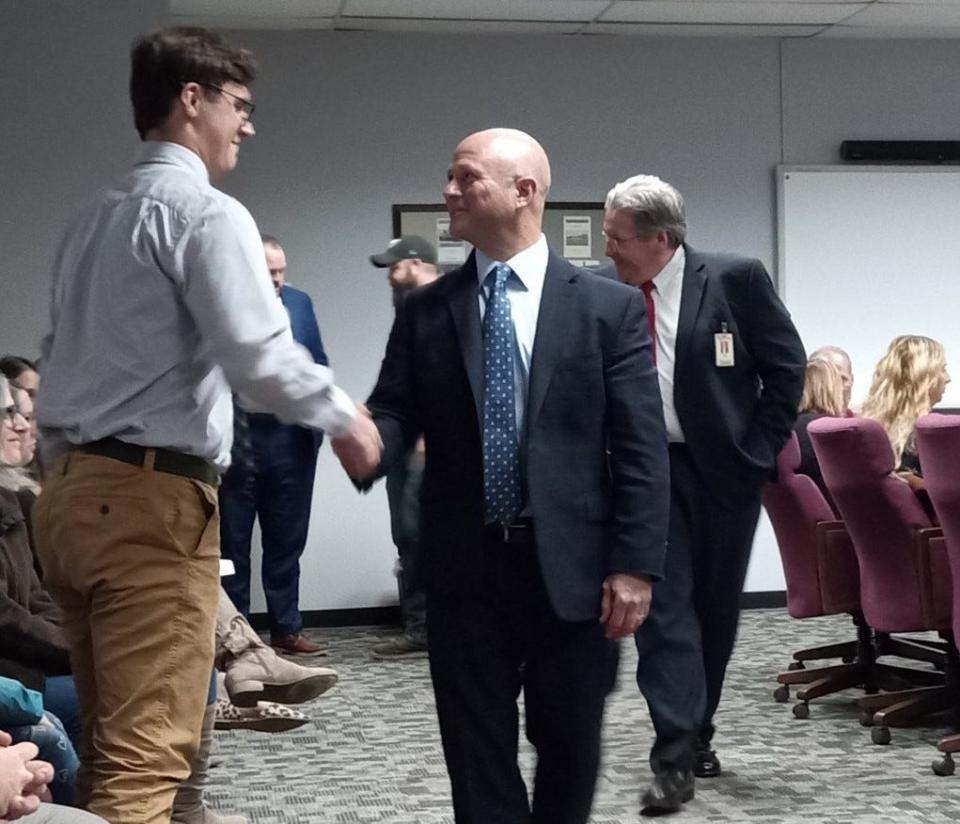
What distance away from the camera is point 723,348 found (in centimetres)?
407

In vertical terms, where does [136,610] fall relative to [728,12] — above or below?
below

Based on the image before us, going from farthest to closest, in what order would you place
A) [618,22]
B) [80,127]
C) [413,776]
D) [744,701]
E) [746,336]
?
[618,22], [80,127], [744,701], [413,776], [746,336]

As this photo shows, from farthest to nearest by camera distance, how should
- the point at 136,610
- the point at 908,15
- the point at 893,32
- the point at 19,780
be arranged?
1. the point at 893,32
2. the point at 908,15
3. the point at 136,610
4. the point at 19,780

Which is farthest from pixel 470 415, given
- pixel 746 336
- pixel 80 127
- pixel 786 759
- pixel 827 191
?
pixel 827 191

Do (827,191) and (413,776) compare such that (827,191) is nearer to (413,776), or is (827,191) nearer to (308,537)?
(308,537)

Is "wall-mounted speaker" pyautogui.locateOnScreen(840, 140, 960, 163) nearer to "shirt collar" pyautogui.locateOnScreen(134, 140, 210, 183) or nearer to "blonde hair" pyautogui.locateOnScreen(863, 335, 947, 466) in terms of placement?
"blonde hair" pyautogui.locateOnScreen(863, 335, 947, 466)

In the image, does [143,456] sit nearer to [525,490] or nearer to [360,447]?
[360,447]

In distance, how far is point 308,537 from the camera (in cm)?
783

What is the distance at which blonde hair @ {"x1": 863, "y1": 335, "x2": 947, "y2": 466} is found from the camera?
18.4 ft

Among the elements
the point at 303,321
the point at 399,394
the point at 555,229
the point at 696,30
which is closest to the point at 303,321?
the point at 303,321

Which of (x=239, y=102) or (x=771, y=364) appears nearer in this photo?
(x=239, y=102)

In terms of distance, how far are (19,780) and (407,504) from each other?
5.04m

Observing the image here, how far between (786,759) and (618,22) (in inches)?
171

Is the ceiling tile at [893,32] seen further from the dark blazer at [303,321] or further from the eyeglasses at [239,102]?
the eyeglasses at [239,102]
